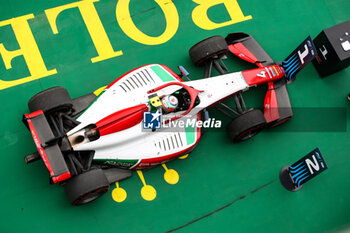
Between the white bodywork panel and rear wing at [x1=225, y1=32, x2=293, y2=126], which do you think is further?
rear wing at [x1=225, y1=32, x2=293, y2=126]

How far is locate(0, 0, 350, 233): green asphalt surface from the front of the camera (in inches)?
200

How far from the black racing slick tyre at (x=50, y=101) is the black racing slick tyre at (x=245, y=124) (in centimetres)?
217

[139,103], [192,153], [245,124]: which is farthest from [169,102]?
[245,124]

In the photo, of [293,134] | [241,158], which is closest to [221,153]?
[241,158]

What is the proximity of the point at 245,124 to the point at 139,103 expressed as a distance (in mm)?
1436

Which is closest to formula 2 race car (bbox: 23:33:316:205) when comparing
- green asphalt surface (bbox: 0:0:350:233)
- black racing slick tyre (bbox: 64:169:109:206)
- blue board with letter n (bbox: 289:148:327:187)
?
black racing slick tyre (bbox: 64:169:109:206)

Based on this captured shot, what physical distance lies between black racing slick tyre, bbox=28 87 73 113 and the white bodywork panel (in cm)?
32

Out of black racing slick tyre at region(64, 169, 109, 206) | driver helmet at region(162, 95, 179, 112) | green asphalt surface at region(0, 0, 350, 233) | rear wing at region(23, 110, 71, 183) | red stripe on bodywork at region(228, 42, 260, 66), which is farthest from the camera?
red stripe on bodywork at region(228, 42, 260, 66)

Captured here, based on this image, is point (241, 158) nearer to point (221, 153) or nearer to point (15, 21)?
point (221, 153)

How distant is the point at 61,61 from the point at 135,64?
108 cm

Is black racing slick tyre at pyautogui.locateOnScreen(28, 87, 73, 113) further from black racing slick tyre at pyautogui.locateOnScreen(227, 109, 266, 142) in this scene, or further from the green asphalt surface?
black racing slick tyre at pyautogui.locateOnScreen(227, 109, 266, 142)

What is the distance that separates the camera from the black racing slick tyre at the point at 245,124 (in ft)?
17.1

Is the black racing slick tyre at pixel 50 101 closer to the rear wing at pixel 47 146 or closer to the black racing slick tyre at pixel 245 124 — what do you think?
the rear wing at pixel 47 146

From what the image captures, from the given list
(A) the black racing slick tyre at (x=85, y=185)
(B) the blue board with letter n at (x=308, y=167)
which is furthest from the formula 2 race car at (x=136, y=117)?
(B) the blue board with letter n at (x=308, y=167)
